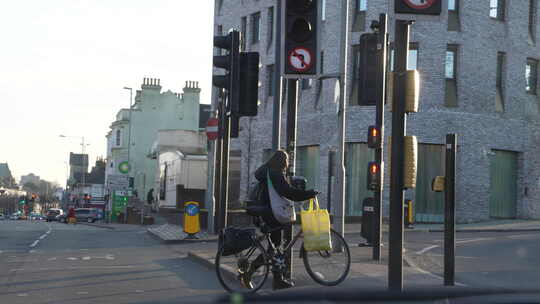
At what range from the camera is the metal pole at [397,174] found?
7.56 m

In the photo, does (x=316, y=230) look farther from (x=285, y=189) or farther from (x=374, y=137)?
(x=374, y=137)

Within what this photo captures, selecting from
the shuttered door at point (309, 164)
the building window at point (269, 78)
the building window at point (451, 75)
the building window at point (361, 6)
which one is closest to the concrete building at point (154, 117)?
the building window at point (269, 78)

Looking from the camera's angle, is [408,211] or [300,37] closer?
[300,37]

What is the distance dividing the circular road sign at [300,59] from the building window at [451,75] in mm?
26865

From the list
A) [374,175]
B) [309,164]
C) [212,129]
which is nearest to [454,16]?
[309,164]

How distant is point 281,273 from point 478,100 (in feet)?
93.1

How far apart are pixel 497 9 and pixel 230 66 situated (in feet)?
90.4

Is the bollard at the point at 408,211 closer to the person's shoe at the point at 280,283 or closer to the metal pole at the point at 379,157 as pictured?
the metal pole at the point at 379,157

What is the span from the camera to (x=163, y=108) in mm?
88000

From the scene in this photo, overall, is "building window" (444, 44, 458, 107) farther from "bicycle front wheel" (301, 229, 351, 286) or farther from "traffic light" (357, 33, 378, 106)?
"bicycle front wheel" (301, 229, 351, 286)

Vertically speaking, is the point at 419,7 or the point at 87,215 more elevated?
the point at 419,7

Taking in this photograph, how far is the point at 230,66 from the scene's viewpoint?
12000 mm

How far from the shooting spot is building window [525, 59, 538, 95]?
38.0 metres

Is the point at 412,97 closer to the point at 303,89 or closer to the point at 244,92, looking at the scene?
the point at 244,92
